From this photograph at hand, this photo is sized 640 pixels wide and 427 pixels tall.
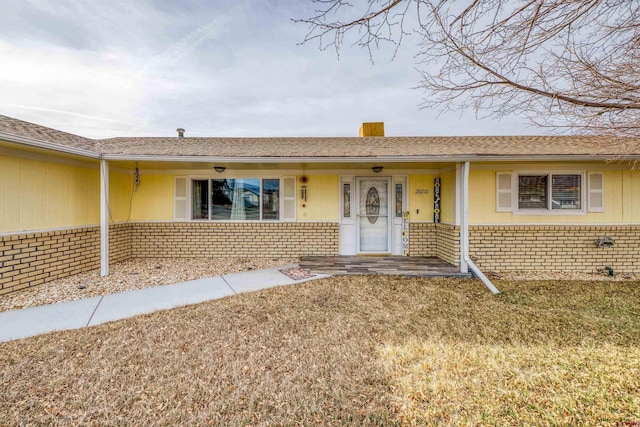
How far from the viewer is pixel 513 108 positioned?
152 inches

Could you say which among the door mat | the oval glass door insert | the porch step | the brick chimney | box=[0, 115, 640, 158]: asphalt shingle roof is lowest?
the door mat

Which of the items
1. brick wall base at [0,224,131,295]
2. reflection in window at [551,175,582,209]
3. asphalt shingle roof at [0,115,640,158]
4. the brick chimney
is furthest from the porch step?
brick wall base at [0,224,131,295]

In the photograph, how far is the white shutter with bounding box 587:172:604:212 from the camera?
6.95m

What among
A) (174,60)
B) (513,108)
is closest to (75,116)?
(174,60)

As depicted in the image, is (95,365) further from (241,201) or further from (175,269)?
(241,201)

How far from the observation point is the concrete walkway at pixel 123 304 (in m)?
3.80

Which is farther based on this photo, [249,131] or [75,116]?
→ [249,131]

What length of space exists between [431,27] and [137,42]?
828cm

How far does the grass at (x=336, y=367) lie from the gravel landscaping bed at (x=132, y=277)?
1771 millimetres

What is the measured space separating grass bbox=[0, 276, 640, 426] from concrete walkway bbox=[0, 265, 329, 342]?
360mm

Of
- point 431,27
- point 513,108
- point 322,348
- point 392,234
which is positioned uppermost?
point 431,27

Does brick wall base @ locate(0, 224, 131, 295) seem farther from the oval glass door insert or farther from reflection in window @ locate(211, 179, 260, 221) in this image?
the oval glass door insert

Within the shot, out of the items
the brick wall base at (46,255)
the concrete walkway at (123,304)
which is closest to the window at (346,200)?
the concrete walkway at (123,304)

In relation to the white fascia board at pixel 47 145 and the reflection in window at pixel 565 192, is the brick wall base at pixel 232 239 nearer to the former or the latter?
the white fascia board at pixel 47 145
